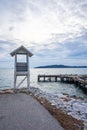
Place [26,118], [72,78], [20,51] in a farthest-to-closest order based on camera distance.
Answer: [72,78] → [20,51] → [26,118]

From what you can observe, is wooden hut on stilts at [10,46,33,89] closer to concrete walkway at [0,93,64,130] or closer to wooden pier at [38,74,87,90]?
concrete walkway at [0,93,64,130]

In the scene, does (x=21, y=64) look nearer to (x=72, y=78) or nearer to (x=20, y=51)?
(x=20, y=51)

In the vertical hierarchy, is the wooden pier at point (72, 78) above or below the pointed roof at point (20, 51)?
below

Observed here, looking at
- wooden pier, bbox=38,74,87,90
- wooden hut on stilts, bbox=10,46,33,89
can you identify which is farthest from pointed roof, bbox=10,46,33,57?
wooden pier, bbox=38,74,87,90

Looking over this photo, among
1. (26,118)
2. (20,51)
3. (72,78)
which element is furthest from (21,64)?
(72,78)

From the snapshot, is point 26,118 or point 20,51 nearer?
point 26,118

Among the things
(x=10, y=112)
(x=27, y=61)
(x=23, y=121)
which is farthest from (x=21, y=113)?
(x=27, y=61)

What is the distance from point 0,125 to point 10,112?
192cm

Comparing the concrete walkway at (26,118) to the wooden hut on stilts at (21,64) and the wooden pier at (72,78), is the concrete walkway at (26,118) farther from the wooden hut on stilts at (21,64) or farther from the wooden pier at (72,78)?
the wooden pier at (72,78)

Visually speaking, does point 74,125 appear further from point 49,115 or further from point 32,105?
point 32,105

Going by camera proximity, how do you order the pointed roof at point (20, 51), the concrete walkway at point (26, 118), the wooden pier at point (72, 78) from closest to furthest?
the concrete walkway at point (26, 118), the pointed roof at point (20, 51), the wooden pier at point (72, 78)

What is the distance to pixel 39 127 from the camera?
24.6ft

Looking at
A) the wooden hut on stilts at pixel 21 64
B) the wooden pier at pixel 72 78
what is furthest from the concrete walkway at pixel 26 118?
the wooden pier at pixel 72 78

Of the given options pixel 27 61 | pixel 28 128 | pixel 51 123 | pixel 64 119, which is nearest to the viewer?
pixel 28 128
